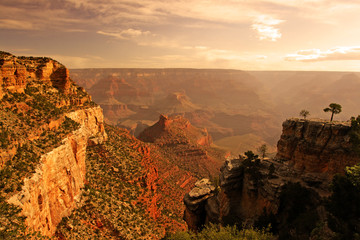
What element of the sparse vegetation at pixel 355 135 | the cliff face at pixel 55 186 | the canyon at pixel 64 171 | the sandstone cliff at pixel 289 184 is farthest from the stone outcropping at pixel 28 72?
the sparse vegetation at pixel 355 135

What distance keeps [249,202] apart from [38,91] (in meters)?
41.9

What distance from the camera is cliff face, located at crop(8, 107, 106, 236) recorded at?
2014cm

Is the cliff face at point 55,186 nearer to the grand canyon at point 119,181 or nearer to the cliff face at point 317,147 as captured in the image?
the grand canyon at point 119,181

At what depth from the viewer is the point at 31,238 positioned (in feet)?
58.6

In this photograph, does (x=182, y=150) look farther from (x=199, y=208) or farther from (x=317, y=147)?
(x=317, y=147)

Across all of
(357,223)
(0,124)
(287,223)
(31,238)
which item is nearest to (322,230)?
(357,223)

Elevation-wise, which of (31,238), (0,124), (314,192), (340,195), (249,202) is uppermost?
(0,124)

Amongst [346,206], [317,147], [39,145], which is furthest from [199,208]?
[39,145]

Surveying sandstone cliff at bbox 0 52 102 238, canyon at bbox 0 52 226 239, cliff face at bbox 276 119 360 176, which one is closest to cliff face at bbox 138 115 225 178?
canyon at bbox 0 52 226 239

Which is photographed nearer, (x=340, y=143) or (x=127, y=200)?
(x=340, y=143)

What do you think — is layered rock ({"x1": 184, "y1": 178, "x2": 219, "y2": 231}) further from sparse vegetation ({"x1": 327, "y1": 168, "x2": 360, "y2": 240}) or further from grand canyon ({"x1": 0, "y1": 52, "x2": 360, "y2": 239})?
sparse vegetation ({"x1": 327, "y1": 168, "x2": 360, "y2": 240})

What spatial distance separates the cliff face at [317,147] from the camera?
26.8 meters

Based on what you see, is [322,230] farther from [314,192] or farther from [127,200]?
[127,200]

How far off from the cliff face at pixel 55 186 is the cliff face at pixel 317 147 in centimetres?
3477
